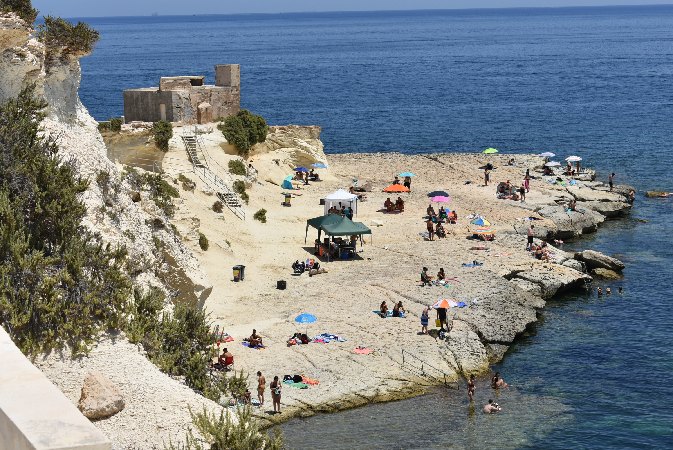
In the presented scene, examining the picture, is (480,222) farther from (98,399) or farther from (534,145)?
(98,399)

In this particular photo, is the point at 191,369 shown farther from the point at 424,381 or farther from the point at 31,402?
the point at 424,381

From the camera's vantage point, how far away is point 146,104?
5709cm

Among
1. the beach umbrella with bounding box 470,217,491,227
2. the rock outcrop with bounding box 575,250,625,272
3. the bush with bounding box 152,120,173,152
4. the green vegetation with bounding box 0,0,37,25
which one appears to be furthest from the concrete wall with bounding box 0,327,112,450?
the bush with bounding box 152,120,173,152

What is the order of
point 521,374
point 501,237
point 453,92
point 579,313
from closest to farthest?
point 521,374 < point 579,313 < point 501,237 < point 453,92

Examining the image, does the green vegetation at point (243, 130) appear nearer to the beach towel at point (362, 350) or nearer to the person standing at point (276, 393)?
the beach towel at point (362, 350)

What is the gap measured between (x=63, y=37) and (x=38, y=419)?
635 inches

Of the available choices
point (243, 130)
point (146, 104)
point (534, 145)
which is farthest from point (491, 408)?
point (534, 145)

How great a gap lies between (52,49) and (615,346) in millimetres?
20651

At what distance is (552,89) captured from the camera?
12594 centimetres

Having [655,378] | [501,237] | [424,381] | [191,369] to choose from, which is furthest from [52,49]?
[501,237]

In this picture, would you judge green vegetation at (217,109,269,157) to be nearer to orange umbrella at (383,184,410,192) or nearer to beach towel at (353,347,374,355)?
orange umbrella at (383,184,410,192)

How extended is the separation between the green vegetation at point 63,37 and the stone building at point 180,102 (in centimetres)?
3069

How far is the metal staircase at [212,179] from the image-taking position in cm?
4784

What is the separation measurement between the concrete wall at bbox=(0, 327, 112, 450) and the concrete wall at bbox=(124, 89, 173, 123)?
44919 mm
